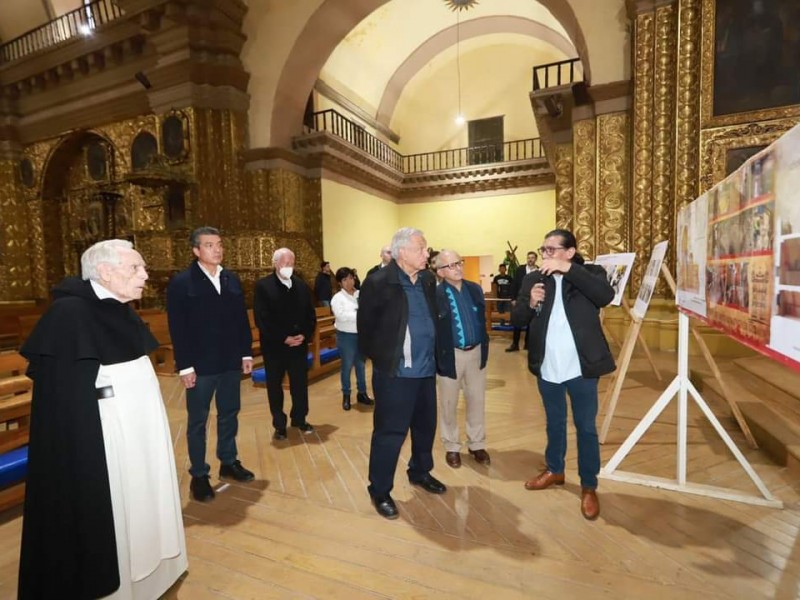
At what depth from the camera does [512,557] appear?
2252 millimetres

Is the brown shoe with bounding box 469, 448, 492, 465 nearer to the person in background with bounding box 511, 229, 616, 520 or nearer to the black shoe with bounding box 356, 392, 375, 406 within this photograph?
the person in background with bounding box 511, 229, 616, 520

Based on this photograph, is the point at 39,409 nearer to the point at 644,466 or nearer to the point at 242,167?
the point at 644,466

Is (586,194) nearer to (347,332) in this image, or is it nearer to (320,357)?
(347,332)

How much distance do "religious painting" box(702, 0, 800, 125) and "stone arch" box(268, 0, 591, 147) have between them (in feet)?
14.3

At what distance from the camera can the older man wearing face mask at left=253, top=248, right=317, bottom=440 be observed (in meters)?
3.85

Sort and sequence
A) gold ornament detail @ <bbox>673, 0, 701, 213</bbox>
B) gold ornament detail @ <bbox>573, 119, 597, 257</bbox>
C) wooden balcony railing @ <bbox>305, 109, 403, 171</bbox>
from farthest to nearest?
wooden balcony railing @ <bbox>305, 109, 403, 171</bbox>
gold ornament detail @ <bbox>573, 119, 597, 257</bbox>
gold ornament detail @ <bbox>673, 0, 701, 213</bbox>

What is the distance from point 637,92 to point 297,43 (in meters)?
7.60

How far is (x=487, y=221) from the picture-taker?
15695mm

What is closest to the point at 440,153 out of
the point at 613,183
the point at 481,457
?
the point at 613,183

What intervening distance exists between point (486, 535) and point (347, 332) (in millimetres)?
2815

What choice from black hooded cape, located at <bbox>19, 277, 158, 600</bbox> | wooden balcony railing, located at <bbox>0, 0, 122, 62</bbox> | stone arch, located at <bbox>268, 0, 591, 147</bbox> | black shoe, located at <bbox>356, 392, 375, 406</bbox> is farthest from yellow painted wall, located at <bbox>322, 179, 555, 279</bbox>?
black hooded cape, located at <bbox>19, 277, 158, 600</bbox>

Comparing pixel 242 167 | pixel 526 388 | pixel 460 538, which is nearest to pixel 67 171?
pixel 242 167

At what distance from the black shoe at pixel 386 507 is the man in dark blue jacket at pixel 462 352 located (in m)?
0.77

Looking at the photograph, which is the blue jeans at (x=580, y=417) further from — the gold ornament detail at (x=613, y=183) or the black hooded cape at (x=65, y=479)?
the gold ornament detail at (x=613, y=183)
